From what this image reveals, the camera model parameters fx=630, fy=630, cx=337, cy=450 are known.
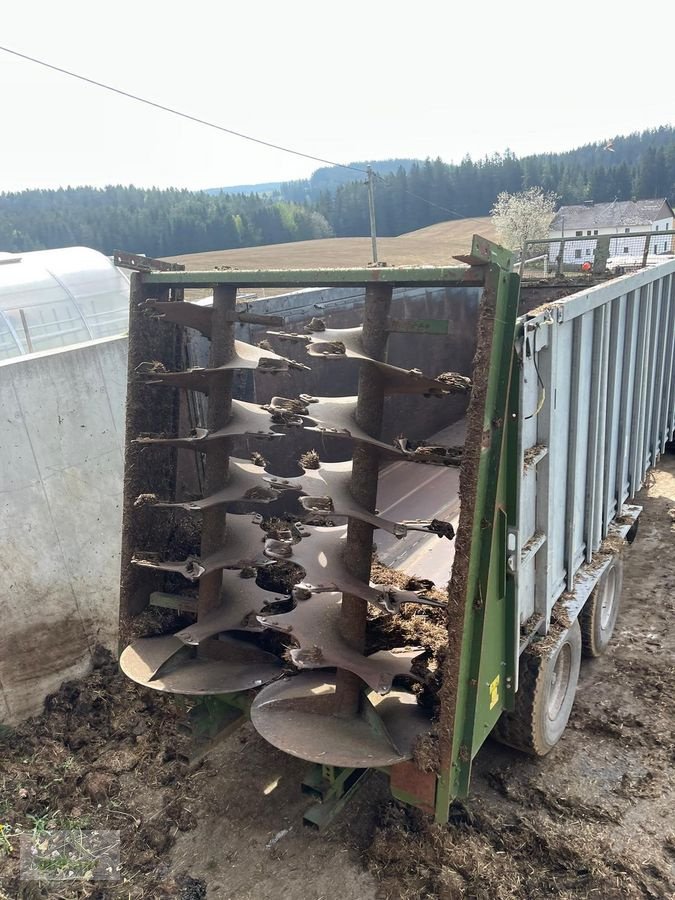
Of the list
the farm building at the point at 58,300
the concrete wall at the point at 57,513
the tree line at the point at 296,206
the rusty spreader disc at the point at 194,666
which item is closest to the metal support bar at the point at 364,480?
the rusty spreader disc at the point at 194,666

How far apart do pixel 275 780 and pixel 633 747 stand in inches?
85.5

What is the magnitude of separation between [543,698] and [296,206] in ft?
232

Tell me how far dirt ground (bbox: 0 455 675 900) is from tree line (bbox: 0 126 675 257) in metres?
53.4

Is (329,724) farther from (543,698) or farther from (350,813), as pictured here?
(543,698)

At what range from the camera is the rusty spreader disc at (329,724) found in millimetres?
2805

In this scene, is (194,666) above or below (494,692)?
below

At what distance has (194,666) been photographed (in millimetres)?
3594

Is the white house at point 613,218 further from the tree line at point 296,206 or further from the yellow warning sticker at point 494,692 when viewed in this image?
the yellow warning sticker at point 494,692

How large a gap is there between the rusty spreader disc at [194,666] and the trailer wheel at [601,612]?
2143mm

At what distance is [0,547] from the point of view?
464cm

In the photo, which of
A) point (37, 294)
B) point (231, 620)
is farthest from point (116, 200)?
point (231, 620)

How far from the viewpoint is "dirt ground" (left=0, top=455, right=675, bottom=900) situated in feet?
9.85

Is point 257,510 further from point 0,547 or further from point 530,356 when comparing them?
point 530,356

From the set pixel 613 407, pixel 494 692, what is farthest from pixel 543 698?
pixel 613 407
